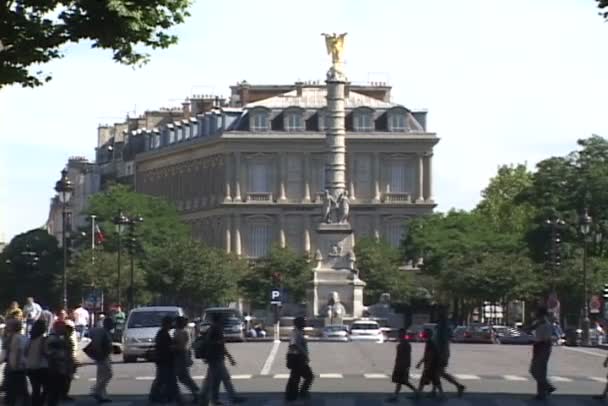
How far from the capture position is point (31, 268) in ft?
490

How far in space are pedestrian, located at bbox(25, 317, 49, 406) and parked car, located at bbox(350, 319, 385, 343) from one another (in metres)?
65.1

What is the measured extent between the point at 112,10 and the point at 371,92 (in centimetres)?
15773

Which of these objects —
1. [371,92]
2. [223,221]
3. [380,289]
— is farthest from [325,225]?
[371,92]

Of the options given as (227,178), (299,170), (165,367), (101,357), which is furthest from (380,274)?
(165,367)

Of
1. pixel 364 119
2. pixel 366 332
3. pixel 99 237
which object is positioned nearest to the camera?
pixel 366 332

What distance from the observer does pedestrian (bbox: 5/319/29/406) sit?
33125mm

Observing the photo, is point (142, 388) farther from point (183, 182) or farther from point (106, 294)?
point (183, 182)

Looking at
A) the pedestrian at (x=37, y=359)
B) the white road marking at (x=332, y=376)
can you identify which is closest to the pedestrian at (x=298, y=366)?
the pedestrian at (x=37, y=359)

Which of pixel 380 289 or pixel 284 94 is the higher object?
pixel 284 94

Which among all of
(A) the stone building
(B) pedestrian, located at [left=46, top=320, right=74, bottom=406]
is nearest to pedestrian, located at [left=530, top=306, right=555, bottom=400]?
(B) pedestrian, located at [left=46, top=320, right=74, bottom=406]

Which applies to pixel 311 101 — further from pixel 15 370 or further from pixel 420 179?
pixel 15 370

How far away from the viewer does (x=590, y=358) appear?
67125 millimetres

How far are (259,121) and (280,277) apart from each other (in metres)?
28.4

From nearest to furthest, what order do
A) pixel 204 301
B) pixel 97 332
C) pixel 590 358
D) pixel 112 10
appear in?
1. pixel 112 10
2. pixel 97 332
3. pixel 590 358
4. pixel 204 301
